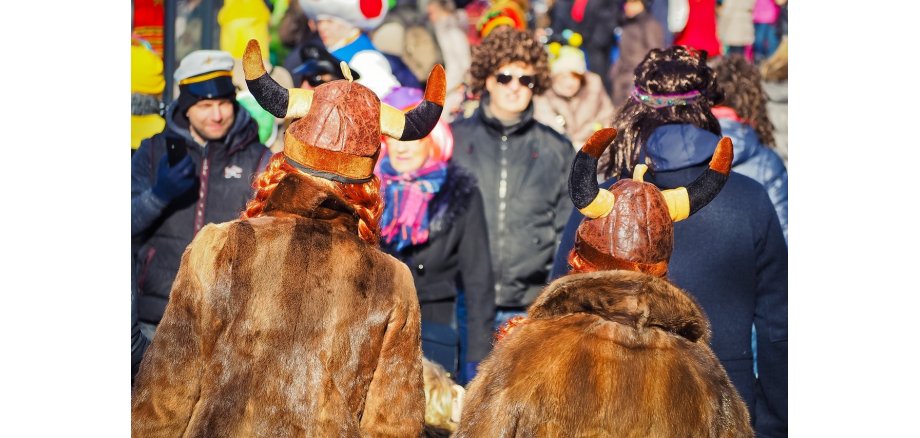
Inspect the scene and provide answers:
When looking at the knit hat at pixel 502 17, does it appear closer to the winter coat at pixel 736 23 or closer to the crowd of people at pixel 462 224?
the crowd of people at pixel 462 224

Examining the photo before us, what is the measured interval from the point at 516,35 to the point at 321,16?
1.29 meters

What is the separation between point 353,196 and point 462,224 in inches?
91.9

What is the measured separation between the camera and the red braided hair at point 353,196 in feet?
12.7

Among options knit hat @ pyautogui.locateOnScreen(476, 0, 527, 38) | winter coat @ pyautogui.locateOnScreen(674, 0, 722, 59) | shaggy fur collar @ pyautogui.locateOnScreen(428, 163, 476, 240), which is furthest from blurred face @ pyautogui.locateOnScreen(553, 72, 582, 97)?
shaggy fur collar @ pyautogui.locateOnScreen(428, 163, 476, 240)

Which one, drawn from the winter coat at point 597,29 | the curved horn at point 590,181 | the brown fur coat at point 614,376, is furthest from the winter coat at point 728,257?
the winter coat at point 597,29

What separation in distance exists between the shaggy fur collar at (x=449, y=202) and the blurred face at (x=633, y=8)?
8.34ft

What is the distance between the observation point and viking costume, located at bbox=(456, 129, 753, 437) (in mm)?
3416

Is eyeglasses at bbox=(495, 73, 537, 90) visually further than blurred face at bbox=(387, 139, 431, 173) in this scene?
Yes

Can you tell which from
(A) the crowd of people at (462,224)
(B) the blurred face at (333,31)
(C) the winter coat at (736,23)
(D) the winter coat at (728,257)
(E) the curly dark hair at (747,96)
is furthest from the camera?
(C) the winter coat at (736,23)

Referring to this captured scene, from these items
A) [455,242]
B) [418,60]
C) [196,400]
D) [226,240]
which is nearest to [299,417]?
[196,400]

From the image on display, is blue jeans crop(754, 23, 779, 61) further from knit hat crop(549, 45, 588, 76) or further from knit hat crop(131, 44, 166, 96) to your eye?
knit hat crop(131, 44, 166, 96)

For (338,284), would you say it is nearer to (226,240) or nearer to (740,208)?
(226,240)

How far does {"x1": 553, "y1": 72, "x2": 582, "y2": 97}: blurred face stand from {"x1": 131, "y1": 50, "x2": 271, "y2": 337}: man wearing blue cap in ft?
7.92

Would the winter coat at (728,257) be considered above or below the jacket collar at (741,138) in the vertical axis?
below
